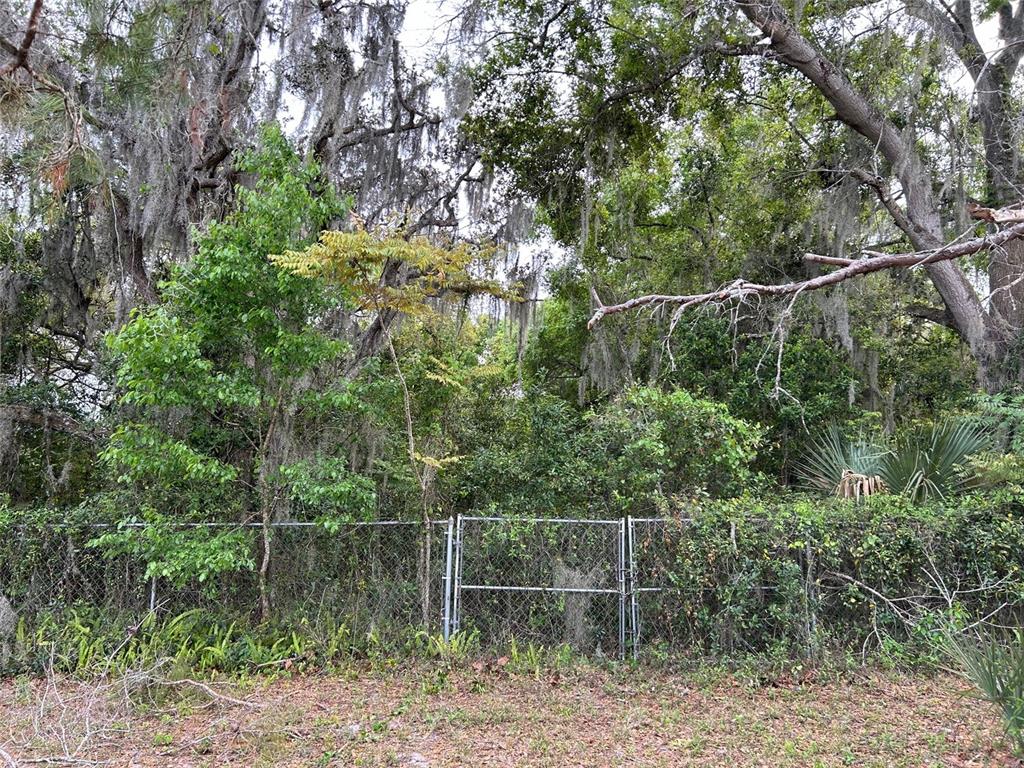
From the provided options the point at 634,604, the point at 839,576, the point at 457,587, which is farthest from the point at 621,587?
the point at 839,576

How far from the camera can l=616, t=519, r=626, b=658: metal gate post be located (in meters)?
5.44

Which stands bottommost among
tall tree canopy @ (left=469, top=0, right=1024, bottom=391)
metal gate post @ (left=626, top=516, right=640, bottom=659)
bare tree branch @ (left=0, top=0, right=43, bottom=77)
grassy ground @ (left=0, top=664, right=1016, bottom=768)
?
grassy ground @ (left=0, top=664, right=1016, bottom=768)

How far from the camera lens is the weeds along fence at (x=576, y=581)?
17.1ft

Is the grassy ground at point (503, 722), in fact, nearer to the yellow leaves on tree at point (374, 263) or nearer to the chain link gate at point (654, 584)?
the chain link gate at point (654, 584)

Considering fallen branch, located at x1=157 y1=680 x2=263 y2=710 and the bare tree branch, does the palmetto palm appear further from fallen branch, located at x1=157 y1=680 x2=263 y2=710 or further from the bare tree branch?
the bare tree branch

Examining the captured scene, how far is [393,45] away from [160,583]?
655 cm

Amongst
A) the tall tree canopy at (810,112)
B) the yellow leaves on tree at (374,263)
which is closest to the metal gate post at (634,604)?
the yellow leaves on tree at (374,263)

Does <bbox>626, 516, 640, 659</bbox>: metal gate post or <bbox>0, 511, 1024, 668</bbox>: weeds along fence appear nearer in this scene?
<bbox>0, 511, 1024, 668</bbox>: weeds along fence

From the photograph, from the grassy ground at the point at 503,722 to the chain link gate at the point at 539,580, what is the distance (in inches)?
17.5

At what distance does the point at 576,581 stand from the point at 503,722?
1500 millimetres

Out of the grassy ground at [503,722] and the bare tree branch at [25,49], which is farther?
the grassy ground at [503,722]

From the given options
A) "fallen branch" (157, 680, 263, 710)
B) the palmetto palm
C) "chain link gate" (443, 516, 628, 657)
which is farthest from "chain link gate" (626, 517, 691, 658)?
"fallen branch" (157, 680, 263, 710)

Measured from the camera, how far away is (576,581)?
5.62 meters

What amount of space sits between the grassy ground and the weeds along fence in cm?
41
